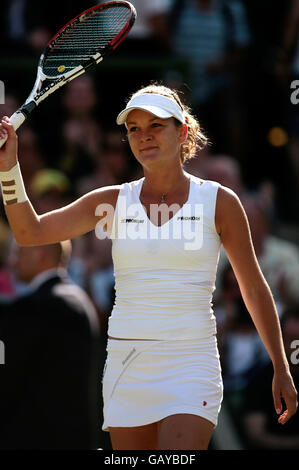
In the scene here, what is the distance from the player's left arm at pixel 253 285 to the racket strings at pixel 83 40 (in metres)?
0.95

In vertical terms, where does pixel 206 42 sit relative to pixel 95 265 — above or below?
above

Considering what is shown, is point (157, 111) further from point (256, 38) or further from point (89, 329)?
point (256, 38)

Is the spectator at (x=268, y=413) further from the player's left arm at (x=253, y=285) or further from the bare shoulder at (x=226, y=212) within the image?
the bare shoulder at (x=226, y=212)

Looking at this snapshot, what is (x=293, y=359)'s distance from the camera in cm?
591

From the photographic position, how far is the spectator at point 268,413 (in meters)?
5.88

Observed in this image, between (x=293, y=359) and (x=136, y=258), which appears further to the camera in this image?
(x=293, y=359)

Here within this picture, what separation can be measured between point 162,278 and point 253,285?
1.30 ft

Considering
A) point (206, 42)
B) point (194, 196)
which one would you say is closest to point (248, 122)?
point (206, 42)

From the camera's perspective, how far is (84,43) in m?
4.17

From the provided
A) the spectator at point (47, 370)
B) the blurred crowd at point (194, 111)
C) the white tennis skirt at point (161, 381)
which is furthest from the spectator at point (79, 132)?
the white tennis skirt at point (161, 381)
